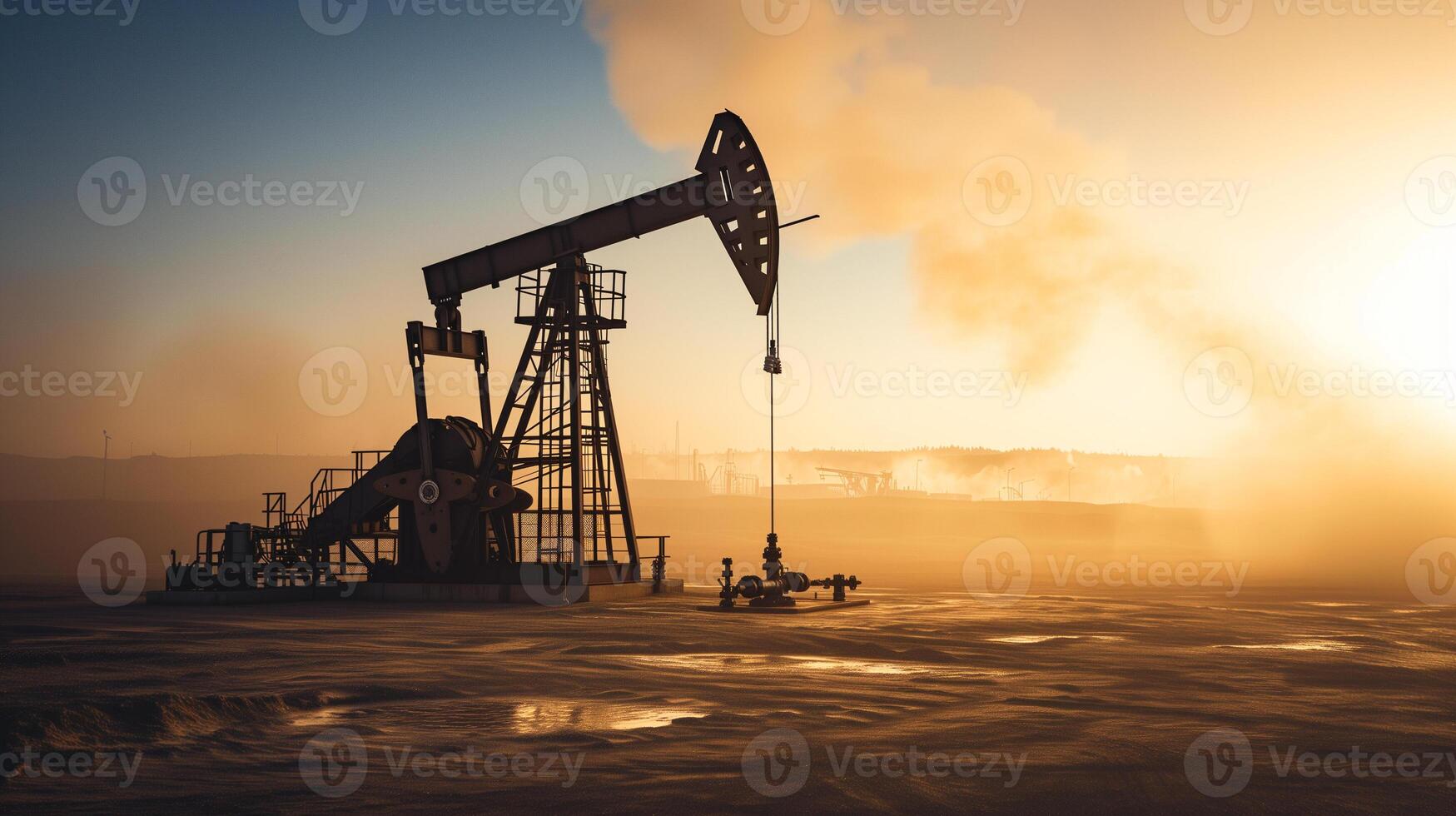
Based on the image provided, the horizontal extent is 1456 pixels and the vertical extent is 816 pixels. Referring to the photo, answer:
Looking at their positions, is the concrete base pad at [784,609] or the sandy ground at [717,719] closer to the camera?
the sandy ground at [717,719]

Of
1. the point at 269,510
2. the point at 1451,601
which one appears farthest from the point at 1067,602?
the point at 269,510

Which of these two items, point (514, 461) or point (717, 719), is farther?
point (514, 461)

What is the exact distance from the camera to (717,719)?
9.98m

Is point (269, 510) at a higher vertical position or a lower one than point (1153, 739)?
higher

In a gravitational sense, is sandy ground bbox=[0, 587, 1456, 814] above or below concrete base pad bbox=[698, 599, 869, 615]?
above

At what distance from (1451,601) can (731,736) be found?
32762 millimetres

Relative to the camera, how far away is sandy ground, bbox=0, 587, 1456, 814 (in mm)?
7145

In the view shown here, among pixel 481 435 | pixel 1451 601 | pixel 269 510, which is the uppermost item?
pixel 481 435

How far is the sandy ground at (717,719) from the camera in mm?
7145

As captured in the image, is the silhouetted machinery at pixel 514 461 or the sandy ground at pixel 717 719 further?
the silhouetted machinery at pixel 514 461

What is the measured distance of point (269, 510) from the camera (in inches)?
1144

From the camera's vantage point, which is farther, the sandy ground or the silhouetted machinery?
the silhouetted machinery

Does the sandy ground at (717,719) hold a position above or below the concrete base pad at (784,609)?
above

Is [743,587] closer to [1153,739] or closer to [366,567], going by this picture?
[366,567]
